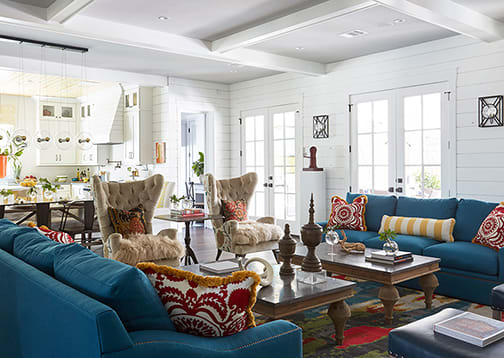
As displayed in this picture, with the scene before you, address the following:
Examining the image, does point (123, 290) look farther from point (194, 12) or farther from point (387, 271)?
point (194, 12)

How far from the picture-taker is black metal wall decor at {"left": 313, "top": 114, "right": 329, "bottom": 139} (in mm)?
7215

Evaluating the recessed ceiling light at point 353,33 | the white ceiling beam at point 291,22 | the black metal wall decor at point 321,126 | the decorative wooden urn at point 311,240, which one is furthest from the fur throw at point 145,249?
the black metal wall decor at point 321,126

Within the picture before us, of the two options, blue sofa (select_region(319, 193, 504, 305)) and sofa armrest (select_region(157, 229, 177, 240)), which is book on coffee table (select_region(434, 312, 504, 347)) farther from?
sofa armrest (select_region(157, 229, 177, 240))

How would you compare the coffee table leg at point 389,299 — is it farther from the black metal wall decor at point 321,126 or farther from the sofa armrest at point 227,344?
the black metal wall decor at point 321,126

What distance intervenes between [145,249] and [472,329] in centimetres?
292

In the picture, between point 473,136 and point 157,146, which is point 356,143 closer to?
point 473,136

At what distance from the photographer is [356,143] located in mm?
6832

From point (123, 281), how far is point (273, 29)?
156 inches

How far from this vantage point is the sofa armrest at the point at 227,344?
60.6 inches

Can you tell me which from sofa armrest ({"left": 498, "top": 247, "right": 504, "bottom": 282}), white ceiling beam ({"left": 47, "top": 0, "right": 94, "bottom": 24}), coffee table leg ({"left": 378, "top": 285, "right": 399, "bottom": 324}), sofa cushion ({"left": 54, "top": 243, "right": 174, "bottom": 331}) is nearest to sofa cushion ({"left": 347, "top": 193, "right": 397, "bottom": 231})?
sofa armrest ({"left": 498, "top": 247, "right": 504, "bottom": 282})

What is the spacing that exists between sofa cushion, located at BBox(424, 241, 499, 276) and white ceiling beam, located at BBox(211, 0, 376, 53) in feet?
7.58

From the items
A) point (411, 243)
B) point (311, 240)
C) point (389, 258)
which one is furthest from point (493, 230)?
point (311, 240)

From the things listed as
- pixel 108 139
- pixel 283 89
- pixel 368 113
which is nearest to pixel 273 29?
pixel 368 113

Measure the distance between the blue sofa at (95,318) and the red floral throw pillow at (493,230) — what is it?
9.34 feet
